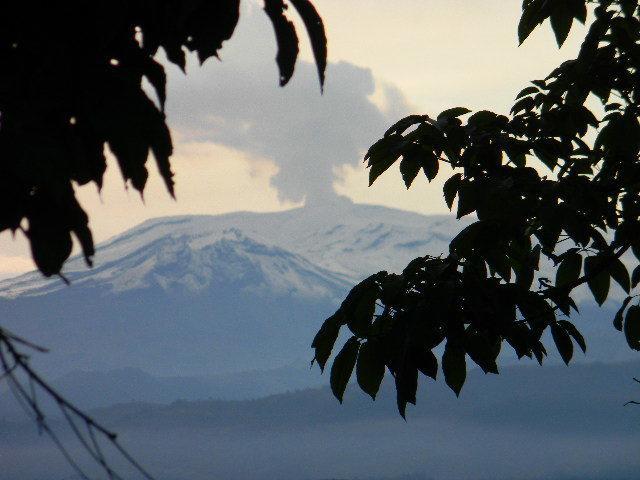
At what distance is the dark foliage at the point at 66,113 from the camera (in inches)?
70.3

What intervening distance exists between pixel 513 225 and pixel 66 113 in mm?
3224

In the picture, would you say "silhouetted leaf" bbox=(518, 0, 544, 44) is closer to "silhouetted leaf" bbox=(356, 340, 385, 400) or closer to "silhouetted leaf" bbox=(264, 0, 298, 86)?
"silhouetted leaf" bbox=(356, 340, 385, 400)

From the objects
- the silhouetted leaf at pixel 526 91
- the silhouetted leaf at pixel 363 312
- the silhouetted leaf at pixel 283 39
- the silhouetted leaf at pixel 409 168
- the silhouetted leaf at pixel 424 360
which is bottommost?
the silhouetted leaf at pixel 424 360

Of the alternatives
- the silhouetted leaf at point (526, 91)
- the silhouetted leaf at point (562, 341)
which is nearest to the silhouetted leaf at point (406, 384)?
the silhouetted leaf at point (562, 341)

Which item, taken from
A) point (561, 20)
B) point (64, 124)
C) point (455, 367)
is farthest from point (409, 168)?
point (64, 124)

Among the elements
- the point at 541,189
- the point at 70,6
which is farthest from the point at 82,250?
the point at 541,189

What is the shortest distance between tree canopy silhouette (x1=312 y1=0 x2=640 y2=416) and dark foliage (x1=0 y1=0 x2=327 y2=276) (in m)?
2.31

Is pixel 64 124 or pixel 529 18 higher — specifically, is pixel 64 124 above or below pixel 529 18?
below

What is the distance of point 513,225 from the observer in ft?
14.8

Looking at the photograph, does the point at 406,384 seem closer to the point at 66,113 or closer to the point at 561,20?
the point at 561,20

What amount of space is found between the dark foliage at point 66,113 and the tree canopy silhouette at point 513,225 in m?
2.31

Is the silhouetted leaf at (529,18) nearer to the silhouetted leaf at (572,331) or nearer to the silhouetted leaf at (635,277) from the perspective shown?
the silhouetted leaf at (572,331)

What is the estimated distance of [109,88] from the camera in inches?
73.7

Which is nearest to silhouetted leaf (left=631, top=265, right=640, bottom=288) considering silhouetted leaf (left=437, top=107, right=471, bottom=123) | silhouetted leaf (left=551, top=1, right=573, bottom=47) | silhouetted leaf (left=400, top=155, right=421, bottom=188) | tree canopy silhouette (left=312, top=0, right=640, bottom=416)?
tree canopy silhouette (left=312, top=0, right=640, bottom=416)
